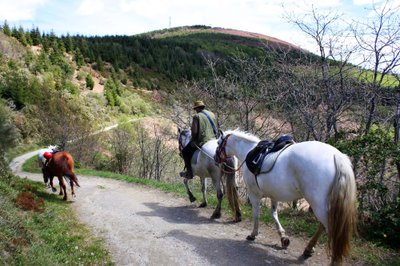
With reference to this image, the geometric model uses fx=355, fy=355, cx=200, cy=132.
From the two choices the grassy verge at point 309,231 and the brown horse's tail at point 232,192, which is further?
the brown horse's tail at point 232,192

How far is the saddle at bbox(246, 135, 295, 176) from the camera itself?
600cm

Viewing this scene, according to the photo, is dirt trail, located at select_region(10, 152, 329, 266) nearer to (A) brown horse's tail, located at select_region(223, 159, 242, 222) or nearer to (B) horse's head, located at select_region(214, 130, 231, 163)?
(A) brown horse's tail, located at select_region(223, 159, 242, 222)

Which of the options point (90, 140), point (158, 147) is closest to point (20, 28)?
point (90, 140)

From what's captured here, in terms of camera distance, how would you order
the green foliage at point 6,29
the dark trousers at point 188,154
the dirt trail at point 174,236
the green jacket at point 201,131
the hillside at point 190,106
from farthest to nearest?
the green foliage at point 6,29, the dark trousers at point 188,154, the green jacket at point 201,131, the hillside at point 190,106, the dirt trail at point 174,236

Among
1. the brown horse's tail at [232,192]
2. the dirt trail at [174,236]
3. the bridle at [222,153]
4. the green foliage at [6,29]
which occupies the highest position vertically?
the green foliage at [6,29]

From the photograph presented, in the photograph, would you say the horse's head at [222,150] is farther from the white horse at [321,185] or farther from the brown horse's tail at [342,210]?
the brown horse's tail at [342,210]

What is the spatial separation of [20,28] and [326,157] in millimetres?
57288

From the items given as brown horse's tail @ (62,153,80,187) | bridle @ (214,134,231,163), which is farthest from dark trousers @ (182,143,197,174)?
brown horse's tail @ (62,153,80,187)

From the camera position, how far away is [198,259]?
19.7 feet

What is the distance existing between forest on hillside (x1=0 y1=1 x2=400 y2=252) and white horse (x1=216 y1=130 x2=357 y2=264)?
74.5 inches

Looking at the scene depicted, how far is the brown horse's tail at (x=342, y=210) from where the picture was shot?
4.70 metres

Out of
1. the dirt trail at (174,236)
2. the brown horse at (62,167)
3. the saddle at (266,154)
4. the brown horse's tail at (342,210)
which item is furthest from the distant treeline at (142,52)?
the brown horse's tail at (342,210)

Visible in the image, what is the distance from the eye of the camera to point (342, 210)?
4691 millimetres

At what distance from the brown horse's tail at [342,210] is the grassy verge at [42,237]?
11.9 feet
